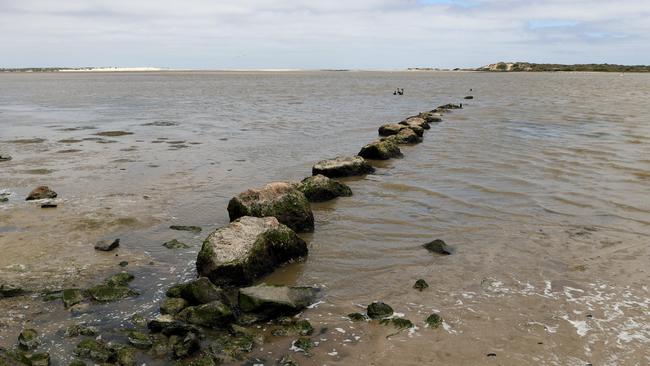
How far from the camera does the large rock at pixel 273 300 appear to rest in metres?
6.65

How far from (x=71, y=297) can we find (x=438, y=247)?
17.9 feet

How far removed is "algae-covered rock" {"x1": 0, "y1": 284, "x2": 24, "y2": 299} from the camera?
7094 millimetres

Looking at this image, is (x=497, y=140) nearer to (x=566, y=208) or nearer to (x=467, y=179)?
(x=467, y=179)

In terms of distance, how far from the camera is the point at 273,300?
668cm

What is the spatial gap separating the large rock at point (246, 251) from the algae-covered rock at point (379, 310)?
1.97 meters

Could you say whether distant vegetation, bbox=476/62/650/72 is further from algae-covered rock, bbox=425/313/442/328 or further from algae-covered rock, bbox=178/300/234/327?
algae-covered rock, bbox=178/300/234/327

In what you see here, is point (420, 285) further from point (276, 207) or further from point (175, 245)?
point (175, 245)

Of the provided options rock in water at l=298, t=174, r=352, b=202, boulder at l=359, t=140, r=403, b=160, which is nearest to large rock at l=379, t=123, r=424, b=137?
boulder at l=359, t=140, r=403, b=160

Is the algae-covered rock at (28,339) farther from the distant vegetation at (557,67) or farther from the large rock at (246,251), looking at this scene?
the distant vegetation at (557,67)

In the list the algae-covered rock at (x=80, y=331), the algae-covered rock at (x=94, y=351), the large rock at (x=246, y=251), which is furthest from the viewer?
the large rock at (x=246, y=251)

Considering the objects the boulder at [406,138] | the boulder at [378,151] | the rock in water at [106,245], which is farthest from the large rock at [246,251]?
the boulder at [406,138]

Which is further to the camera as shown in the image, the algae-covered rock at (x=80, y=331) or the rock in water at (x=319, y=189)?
the rock in water at (x=319, y=189)

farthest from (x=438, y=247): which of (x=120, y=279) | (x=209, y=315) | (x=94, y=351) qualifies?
(x=94, y=351)

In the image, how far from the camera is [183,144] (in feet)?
66.7
